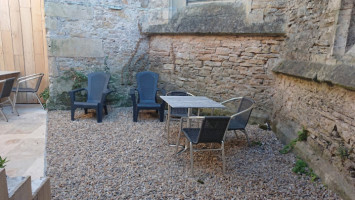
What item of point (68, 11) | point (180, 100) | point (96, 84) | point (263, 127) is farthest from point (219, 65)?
point (68, 11)

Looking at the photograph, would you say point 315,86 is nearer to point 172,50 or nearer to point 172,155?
point 172,155

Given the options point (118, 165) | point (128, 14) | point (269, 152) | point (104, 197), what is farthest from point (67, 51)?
point (269, 152)

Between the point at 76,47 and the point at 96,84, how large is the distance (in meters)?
0.91

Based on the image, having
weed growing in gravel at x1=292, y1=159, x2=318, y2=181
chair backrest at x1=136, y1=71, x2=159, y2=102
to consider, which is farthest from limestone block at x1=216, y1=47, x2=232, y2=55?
weed growing in gravel at x1=292, y1=159, x2=318, y2=181

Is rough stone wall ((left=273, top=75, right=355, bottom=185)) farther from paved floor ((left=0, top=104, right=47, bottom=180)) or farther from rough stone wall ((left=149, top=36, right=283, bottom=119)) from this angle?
paved floor ((left=0, top=104, right=47, bottom=180))

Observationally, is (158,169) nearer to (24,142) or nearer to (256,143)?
(256,143)

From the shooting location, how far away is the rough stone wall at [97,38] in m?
5.05

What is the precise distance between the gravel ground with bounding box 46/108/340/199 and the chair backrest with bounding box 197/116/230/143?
40 centimetres

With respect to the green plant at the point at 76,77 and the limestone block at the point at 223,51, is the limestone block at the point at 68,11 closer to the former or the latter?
the green plant at the point at 76,77

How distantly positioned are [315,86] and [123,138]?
278cm

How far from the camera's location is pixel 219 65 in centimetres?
472

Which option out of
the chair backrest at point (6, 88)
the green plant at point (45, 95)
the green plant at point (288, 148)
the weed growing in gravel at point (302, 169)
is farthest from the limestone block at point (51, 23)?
the weed growing in gravel at point (302, 169)

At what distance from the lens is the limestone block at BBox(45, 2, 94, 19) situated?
16.1 ft

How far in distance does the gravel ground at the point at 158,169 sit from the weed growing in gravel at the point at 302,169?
0.09 metres
